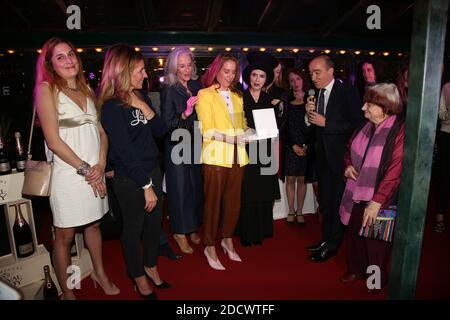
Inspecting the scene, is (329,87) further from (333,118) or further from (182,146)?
(182,146)

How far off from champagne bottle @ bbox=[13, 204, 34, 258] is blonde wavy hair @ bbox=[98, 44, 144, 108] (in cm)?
128

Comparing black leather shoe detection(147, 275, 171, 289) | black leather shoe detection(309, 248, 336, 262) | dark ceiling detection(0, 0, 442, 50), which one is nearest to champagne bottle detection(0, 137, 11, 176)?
black leather shoe detection(147, 275, 171, 289)

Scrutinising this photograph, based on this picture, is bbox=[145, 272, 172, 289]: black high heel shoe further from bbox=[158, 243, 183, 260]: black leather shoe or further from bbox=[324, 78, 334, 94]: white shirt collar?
bbox=[324, 78, 334, 94]: white shirt collar

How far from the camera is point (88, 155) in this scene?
1967 millimetres

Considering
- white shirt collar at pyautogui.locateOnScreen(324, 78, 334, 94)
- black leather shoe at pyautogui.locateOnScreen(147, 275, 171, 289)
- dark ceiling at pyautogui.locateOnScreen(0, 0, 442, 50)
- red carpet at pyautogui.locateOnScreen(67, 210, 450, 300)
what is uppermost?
dark ceiling at pyautogui.locateOnScreen(0, 0, 442, 50)

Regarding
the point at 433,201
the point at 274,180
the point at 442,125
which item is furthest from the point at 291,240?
the point at 433,201

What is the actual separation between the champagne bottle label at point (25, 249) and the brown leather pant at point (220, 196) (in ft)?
4.44

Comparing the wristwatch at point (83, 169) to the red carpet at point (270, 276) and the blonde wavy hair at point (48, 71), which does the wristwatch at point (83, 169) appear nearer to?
the blonde wavy hair at point (48, 71)

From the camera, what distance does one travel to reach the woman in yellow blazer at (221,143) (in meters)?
2.41

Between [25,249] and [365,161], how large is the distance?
2603 mm

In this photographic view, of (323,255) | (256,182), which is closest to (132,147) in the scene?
(256,182)

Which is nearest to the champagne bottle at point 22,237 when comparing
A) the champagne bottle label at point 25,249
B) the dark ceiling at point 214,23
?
the champagne bottle label at point 25,249

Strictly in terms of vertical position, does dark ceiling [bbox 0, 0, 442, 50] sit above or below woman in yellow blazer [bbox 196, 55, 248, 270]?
above

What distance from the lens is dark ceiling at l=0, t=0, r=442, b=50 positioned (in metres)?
5.42
